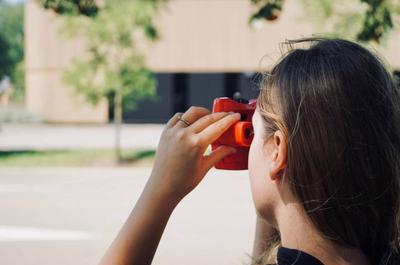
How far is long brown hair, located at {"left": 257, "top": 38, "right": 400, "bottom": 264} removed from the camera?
114 cm

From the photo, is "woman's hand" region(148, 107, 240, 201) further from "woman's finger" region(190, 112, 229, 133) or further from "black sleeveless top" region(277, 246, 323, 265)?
"black sleeveless top" region(277, 246, 323, 265)

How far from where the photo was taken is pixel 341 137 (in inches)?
44.8

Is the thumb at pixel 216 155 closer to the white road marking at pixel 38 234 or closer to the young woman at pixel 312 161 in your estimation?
the young woman at pixel 312 161

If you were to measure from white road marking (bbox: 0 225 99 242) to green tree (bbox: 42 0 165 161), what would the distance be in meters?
7.50

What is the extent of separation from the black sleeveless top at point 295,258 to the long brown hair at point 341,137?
0.22ft

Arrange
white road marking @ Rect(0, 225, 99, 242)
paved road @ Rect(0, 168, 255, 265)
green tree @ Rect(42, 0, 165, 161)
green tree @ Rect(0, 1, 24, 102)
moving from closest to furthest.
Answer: paved road @ Rect(0, 168, 255, 265) < white road marking @ Rect(0, 225, 99, 242) < green tree @ Rect(42, 0, 165, 161) < green tree @ Rect(0, 1, 24, 102)

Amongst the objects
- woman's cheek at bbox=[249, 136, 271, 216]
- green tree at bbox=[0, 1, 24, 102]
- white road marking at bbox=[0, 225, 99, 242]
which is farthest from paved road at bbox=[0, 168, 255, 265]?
green tree at bbox=[0, 1, 24, 102]

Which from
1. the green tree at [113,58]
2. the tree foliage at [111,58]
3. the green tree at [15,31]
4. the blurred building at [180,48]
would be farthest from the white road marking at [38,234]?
the green tree at [15,31]

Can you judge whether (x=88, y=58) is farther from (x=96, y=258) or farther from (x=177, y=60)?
(x=177, y=60)

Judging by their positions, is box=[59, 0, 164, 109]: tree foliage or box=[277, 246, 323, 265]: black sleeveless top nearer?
box=[277, 246, 323, 265]: black sleeveless top

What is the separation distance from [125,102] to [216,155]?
46.6 ft

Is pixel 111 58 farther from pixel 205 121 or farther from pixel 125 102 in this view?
pixel 205 121

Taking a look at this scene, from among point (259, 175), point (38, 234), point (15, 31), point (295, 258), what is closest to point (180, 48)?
point (38, 234)

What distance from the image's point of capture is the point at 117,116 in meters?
15.4
